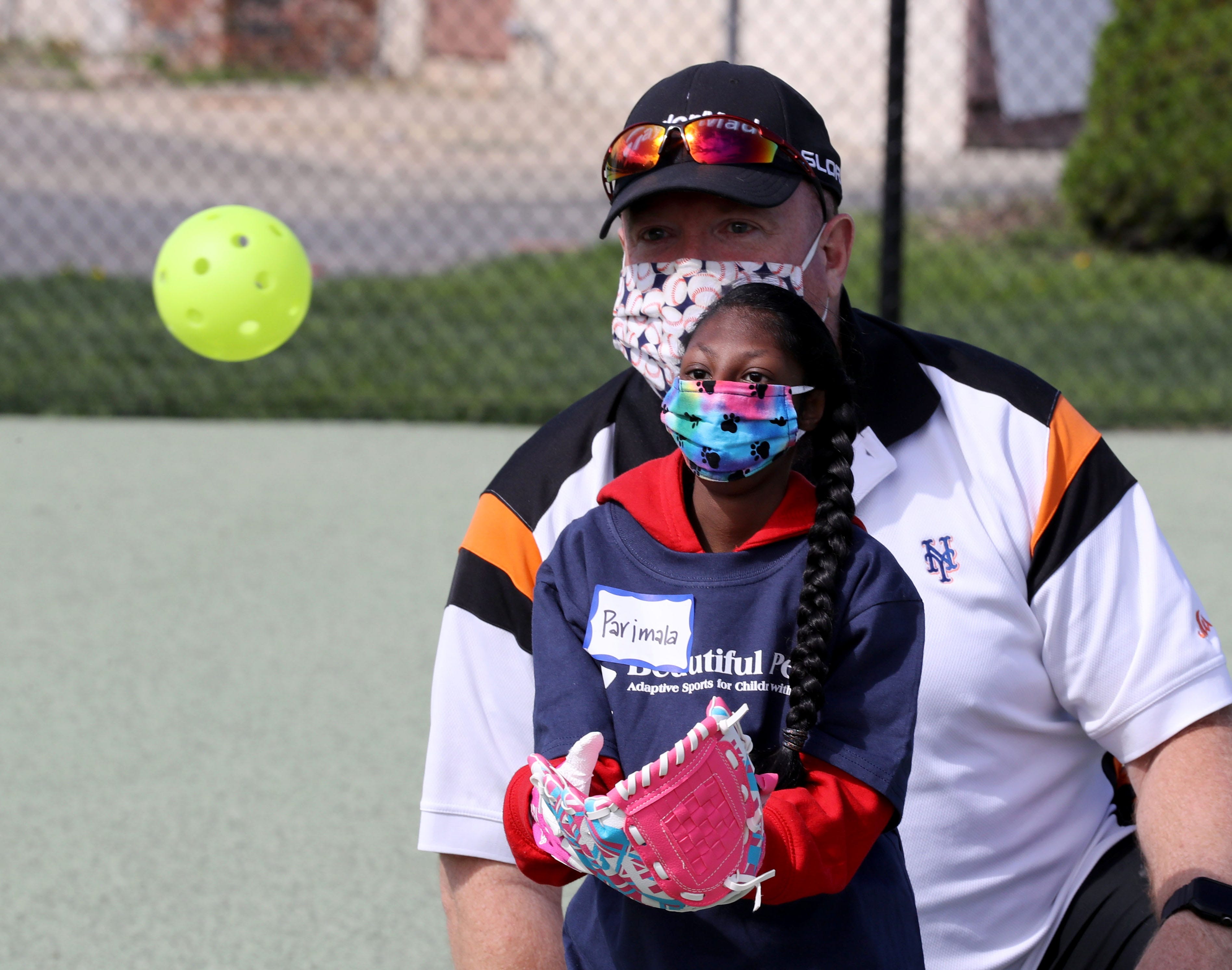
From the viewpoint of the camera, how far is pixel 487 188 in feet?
48.5

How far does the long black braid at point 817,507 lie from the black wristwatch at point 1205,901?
1.66 feet

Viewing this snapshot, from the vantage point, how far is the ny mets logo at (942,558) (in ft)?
6.53

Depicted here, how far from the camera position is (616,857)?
1451 mm

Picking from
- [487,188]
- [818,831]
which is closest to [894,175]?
[818,831]

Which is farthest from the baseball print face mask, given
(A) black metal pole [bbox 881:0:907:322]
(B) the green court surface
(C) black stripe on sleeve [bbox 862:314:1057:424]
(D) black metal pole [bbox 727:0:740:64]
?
(D) black metal pole [bbox 727:0:740:64]

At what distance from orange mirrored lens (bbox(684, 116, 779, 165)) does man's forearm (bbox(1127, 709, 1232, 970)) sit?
89 cm

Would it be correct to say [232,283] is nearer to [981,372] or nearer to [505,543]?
[505,543]

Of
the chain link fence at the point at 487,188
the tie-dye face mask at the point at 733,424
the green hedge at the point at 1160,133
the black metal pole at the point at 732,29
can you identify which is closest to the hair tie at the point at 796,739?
the tie-dye face mask at the point at 733,424

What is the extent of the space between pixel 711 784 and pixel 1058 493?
781 mm

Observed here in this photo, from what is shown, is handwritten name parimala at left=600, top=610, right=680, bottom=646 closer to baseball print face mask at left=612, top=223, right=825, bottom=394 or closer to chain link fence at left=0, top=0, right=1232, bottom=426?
baseball print face mask at left=612, top=223, right=825, bottom=394

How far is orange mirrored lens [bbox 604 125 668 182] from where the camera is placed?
79.1 inches

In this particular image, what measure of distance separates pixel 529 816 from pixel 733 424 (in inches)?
17.4

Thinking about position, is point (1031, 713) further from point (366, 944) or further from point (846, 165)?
point (846, 165)

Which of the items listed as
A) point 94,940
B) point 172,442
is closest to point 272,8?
point 172,442
